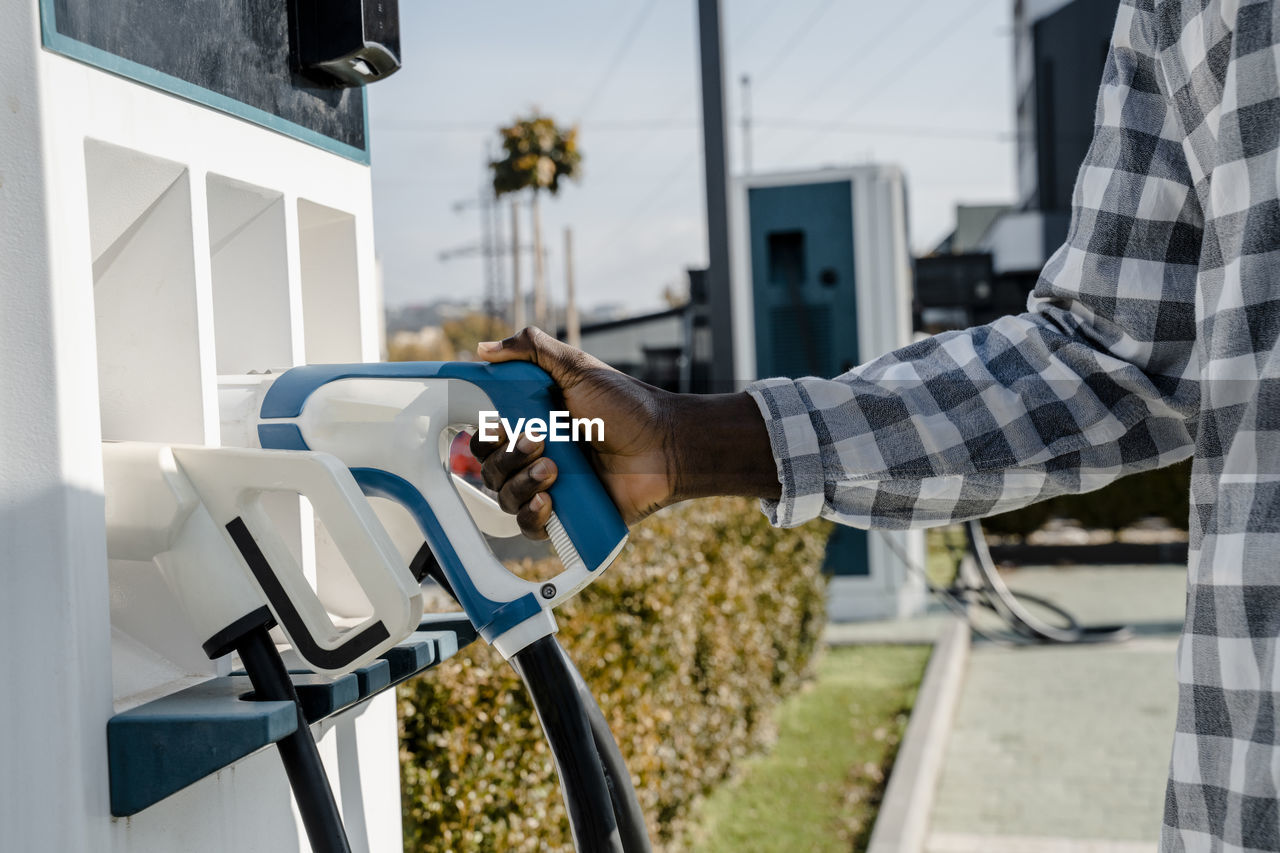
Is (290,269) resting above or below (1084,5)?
below

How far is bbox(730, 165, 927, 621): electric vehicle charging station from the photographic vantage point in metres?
6.82

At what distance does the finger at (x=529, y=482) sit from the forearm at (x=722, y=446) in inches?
5.8

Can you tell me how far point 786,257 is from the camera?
705 cm

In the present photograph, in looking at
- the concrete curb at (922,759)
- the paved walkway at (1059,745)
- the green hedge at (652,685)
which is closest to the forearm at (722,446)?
the green hedge at (652,685)

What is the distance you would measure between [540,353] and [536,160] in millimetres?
1117

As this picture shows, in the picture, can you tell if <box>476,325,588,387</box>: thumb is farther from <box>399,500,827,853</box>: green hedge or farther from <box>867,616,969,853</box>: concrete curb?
<box>867,616,969,853</box>: concrete curb

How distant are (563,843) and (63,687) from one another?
186cm

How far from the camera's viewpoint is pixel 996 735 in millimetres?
4855

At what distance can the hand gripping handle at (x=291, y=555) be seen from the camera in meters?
0.90

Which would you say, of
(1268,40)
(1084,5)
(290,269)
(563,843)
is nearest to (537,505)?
(290,269)

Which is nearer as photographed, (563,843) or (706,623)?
(563,843)

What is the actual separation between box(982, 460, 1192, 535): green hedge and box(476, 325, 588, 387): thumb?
29.8ft

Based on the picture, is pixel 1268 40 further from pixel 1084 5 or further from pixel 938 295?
pixel 1084 5

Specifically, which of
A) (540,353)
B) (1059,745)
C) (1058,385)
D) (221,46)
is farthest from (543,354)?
(1059,745)
